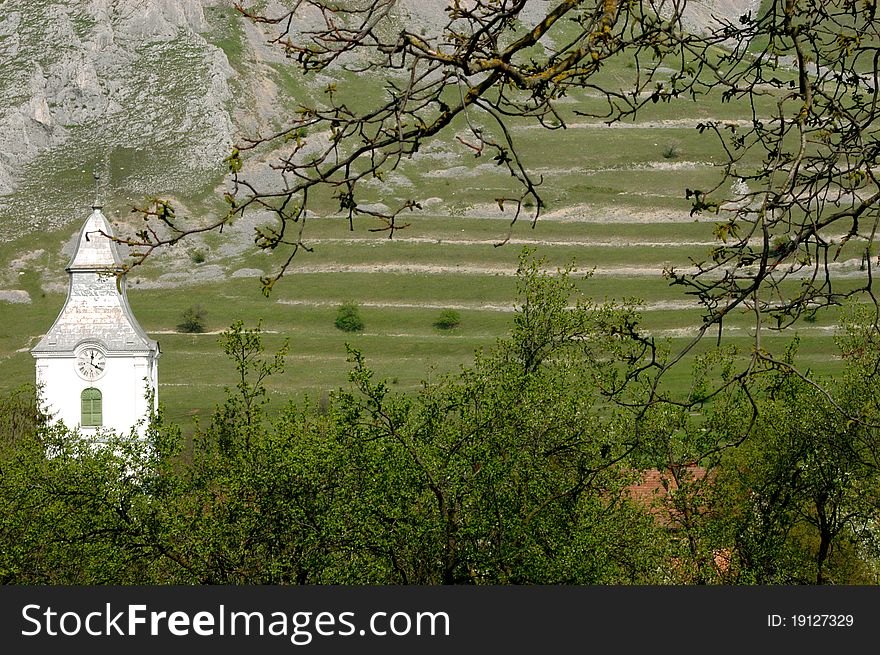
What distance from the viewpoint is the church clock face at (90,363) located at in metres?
41.1

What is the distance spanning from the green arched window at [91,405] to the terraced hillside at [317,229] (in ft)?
68.3

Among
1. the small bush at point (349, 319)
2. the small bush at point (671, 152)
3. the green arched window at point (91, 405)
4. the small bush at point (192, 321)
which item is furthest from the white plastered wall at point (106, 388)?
the small bush at point (671, 152)

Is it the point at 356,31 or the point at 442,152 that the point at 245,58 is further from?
the point at 356,31

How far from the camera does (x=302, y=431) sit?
74.7 feet

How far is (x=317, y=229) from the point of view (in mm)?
101812

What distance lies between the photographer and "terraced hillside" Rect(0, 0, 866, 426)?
8012 cm

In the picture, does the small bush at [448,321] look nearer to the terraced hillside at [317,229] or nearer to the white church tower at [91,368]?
the terraced hillside at [317,229]

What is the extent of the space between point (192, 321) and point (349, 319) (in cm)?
1085

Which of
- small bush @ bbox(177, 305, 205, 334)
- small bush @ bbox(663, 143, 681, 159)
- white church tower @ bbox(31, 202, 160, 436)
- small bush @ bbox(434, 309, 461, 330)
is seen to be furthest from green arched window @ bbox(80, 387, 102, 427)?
small bush @ bbox(663, 143, 681, 159)

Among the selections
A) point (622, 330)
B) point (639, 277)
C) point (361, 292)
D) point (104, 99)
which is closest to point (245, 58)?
point (104, 99)

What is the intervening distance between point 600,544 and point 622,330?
14.1 metres

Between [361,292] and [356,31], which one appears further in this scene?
[361,292]

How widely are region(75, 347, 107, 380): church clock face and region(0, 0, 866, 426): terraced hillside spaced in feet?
65.6

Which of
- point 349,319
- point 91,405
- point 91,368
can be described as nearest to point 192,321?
point 349,319
